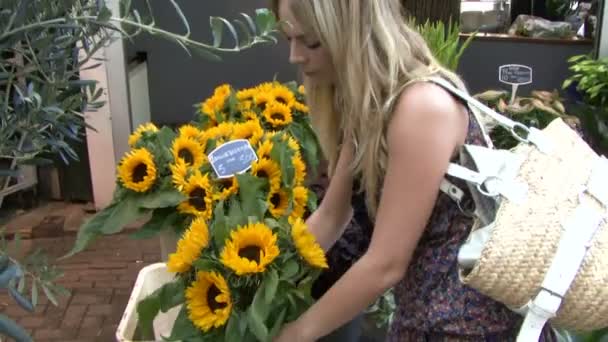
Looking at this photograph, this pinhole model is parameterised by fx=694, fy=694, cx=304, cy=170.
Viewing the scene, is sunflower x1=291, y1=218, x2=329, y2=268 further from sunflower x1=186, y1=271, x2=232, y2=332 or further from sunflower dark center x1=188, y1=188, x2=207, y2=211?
sunflower dark center x1=188, y1=188, x2=207, y2=211

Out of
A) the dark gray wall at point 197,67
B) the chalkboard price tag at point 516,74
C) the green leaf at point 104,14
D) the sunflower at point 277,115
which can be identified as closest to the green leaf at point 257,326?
the green leaf at point 104,14

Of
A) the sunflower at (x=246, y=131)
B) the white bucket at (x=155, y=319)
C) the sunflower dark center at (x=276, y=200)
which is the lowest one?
the white bucket at (x=155, y=319)

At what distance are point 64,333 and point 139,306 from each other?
6.43ft

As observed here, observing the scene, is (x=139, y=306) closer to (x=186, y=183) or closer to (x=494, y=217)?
(x=186, y=183)

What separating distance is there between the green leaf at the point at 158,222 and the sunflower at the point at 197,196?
65mm

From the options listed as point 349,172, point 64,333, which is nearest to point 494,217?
point 349,172

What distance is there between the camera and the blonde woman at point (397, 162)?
1.21 meters

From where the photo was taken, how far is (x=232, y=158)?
176 centimetres

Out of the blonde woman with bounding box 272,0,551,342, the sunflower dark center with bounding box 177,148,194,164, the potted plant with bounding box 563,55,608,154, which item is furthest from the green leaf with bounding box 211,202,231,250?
the potted plant with bounding box 563,55,608,154

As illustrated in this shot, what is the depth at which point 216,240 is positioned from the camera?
52.9 inches

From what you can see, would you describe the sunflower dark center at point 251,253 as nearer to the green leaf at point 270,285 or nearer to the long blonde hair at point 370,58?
the green leaf at point 270,285

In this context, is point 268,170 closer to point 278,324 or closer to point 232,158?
point 232,158

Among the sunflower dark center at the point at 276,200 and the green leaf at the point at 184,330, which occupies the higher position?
the sunflower dark center at the point at 276,200

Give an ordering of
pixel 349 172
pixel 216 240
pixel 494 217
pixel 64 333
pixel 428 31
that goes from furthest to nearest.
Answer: pixel 64 333 < pixel 428 31 < pixel 349 172 < pixel 216 240 < pixel 494 217
